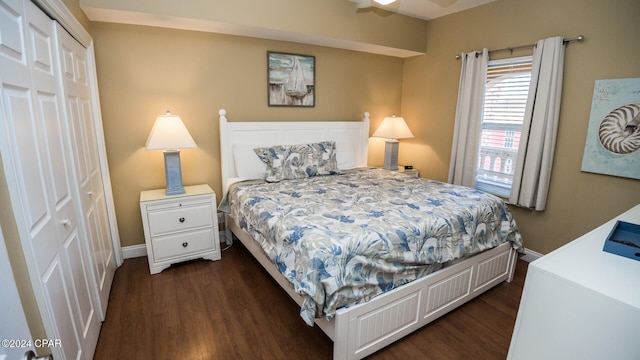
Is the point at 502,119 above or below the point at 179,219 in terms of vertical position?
above

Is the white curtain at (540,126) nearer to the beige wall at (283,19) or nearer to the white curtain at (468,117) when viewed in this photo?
the white curtain at (468,117)

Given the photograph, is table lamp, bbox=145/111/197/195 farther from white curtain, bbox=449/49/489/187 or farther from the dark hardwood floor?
white curtain, bbox=449/49/489/187

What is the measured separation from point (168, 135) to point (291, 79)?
1.55 meters

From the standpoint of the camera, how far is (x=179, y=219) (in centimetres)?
277

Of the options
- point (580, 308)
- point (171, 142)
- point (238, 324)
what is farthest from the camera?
point (171, 142)

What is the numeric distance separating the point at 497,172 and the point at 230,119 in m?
3.01

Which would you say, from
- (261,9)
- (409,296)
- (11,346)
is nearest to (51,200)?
(11,346)

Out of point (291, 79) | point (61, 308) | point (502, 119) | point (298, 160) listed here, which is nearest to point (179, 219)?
point (298, 160)

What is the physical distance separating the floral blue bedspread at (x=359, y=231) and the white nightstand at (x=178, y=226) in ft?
1.01

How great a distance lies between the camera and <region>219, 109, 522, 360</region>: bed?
1.65m

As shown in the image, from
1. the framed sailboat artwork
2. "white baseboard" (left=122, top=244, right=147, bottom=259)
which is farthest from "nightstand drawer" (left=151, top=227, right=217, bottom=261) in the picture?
the framed sailboat artwork

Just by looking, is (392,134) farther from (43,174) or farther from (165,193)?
(43,174)

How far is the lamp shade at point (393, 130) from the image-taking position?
3.89 meters

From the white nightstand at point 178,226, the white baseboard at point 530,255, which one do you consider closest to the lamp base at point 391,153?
the white baseboard at point 530,255
